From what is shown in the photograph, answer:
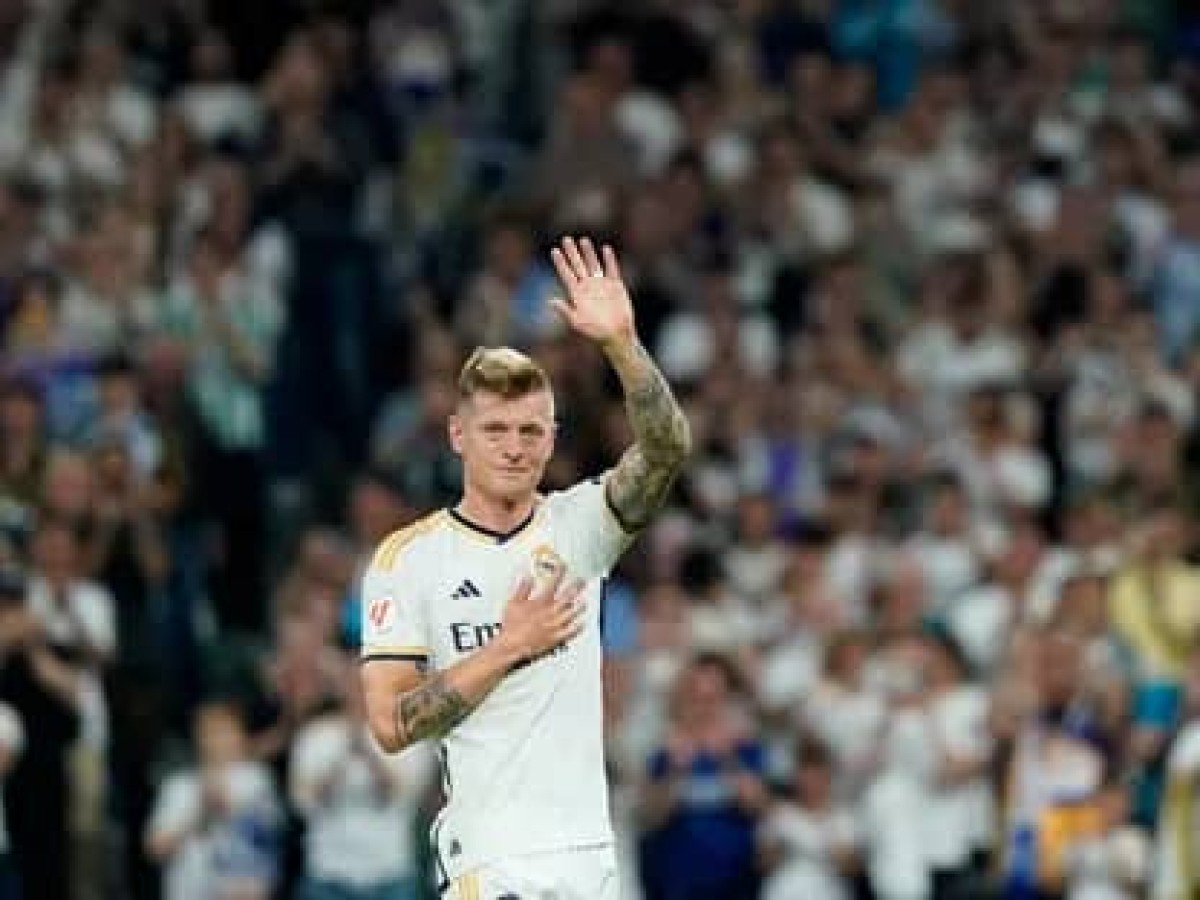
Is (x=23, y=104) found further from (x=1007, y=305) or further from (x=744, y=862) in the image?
(x=744, y=862)

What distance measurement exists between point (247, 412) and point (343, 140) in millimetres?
2353

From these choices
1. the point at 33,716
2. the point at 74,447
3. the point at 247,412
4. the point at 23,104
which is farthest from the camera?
the point at 23,104

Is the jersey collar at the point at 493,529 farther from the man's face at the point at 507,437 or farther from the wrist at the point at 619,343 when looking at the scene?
the wrist at the point at 619,343

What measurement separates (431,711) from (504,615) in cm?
34

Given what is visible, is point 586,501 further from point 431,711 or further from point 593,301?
point 431,711

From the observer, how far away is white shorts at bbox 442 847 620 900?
1126 centimetres

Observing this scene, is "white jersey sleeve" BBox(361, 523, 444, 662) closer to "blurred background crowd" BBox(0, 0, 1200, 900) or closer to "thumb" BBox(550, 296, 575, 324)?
"thumb" BBox(550, 296, 575, 324)

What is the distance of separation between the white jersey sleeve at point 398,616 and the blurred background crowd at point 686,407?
670cm

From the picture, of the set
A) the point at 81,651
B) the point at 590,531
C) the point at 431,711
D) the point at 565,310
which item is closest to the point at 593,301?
the point at 565,310

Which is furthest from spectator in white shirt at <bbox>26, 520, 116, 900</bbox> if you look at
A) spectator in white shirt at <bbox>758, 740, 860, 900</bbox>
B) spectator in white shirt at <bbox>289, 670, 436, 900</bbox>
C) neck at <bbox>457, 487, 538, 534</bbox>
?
neck at <bbox>457, 487, 538, 534</bbox>

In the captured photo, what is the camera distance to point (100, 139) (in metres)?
23.1

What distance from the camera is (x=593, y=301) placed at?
11.3 m

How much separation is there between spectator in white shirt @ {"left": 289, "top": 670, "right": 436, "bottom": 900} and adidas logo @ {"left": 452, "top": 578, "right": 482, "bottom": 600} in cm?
687

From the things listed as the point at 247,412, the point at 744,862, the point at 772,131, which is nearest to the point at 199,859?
the point at 744,862
